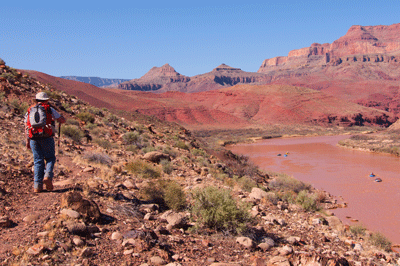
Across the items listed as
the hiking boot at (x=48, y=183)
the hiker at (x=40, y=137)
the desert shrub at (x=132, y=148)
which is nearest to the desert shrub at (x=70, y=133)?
the desert shrub at (x=132, y=148)

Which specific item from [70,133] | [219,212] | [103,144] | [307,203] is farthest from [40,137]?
[307,203]

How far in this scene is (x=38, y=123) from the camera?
14.5 feet

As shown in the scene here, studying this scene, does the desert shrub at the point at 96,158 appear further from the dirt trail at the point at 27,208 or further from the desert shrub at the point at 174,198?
the desert shrub at the point at 174,198

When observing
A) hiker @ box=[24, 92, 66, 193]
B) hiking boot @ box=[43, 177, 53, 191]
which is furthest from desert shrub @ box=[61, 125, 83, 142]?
hiking boot @ box=[43, 177, 53, 191]

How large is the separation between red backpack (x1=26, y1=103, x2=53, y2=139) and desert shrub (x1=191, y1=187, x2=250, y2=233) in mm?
2755

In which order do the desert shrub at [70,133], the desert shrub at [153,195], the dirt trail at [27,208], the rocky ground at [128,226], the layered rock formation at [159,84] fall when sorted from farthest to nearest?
1. the layered rock formation at [159,84]
2. the desert shrub at [70,133]
3. the desert shrub at [153,195]
4. the rocky ground at [128,226]
5. the dirt trail at [27,208]

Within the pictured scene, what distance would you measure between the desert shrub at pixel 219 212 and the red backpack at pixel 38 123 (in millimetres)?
2755

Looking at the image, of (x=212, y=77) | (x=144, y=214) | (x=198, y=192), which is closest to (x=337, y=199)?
(x=198, y=192)

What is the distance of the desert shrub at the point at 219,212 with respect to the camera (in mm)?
4910

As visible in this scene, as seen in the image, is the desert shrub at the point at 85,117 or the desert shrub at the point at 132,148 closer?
the desert shrub at the point at 132,148

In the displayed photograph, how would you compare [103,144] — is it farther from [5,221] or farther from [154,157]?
[5,221]

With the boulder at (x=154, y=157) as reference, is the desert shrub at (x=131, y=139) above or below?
above

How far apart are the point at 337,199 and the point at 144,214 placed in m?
11.8

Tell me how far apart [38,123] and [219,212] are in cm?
313
